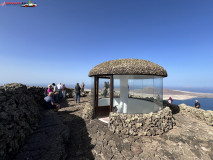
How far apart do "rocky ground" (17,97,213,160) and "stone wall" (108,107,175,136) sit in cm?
25

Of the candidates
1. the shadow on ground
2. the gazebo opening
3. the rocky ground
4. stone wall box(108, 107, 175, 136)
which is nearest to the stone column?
the gazebo opening

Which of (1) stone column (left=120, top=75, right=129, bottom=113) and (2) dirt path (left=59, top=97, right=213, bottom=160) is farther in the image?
(1) stone column (left=120, top=75, right=129, bottom=113)

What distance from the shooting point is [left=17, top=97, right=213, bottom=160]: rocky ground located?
11.0 feet

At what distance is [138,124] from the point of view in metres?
5.38

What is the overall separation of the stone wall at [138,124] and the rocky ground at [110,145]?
255mm

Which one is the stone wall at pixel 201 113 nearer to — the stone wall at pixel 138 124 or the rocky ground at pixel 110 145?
the rocky ground at pixel 110 145

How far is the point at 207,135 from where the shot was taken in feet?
17.6

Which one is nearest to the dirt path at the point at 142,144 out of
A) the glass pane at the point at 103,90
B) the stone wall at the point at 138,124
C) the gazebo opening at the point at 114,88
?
the stone wall at the point at 138,124

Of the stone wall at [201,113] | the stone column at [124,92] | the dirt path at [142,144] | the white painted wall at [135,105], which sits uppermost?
the stone column at [124,92]

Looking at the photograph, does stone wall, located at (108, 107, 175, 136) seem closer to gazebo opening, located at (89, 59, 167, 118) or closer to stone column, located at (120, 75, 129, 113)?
gazebo opening, located at (89, 59, 167, 118)

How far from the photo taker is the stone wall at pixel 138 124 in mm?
5361

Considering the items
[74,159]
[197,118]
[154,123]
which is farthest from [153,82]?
[74,159]

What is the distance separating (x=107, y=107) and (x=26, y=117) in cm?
489

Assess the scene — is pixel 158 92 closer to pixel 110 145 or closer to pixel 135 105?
pixel 135 105
